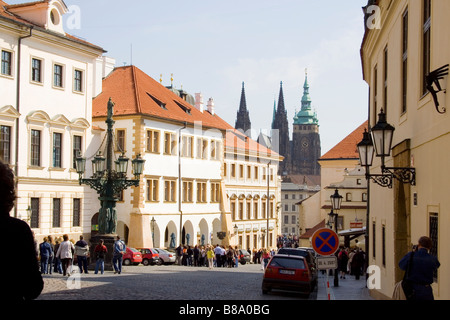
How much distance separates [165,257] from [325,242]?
1217 inches

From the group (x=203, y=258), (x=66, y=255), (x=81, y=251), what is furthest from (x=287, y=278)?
(x=203, y=258)

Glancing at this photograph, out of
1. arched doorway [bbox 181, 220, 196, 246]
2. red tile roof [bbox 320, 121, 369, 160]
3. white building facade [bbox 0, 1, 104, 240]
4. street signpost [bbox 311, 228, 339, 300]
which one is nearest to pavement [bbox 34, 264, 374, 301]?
street signpost [bbox 311, 228, 339, 300]

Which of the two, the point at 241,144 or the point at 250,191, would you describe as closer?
the point at 241,144

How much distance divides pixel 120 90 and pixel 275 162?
32.3 metres

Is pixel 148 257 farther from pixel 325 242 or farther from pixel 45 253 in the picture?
pixel 325 242

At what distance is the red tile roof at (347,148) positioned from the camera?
7462cm

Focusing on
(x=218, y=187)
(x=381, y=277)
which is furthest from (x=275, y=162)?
(x=381, y=277)

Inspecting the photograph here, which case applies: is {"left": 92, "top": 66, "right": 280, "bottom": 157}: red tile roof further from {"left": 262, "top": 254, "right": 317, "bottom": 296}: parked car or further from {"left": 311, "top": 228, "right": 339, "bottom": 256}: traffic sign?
{"left": 311, "top": 228, "right": 339, "bottom": 256}: traffic sign

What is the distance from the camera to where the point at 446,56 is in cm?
973

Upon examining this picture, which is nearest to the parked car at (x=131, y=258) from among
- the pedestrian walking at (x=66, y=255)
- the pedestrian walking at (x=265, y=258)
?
the pedestrian walking at (x=265, y=258)

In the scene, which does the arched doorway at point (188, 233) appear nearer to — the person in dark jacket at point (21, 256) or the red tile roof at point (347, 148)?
the red tile roof at point (347, 148)

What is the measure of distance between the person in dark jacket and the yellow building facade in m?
6.71

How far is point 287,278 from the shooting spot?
858 inches

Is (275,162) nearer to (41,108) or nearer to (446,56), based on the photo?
(41,108)
